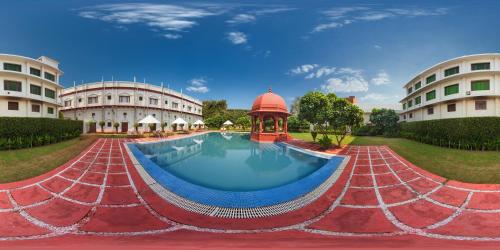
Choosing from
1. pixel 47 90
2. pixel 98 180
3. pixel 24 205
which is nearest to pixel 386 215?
pixel 98 180

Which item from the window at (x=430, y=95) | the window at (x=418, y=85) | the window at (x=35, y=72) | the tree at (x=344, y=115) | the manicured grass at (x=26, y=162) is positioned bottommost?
the manicured grass at (x=26, y=162)

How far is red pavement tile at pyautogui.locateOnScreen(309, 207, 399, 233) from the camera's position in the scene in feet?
13.3

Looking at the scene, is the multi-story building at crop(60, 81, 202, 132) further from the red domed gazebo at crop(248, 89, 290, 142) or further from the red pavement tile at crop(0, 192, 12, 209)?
the red pavement tile at crop(0, 192, 12, 209)

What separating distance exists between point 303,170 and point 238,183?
3.59 meters

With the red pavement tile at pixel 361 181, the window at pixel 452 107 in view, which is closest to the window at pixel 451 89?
the window at pixel 452 107

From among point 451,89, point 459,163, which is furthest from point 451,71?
point 459,163

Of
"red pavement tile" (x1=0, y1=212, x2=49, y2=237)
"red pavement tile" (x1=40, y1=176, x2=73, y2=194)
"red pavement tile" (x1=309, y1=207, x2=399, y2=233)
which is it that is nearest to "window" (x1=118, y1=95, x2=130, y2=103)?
"red pavement tile" (x1=40, y1=176, x2=73, y2=194)

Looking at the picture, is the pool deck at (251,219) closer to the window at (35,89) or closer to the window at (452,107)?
the window at (452,107)

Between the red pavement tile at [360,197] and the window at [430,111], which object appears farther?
the window at [430,111]

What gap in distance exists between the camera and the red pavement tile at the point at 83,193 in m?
5.15

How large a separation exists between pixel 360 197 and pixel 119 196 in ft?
→ 21.3

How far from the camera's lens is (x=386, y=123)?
2275cm

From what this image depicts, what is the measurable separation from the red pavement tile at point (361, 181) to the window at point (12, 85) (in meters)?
24.9

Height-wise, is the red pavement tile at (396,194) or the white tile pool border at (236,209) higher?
the red pavement tile at (396,194)
